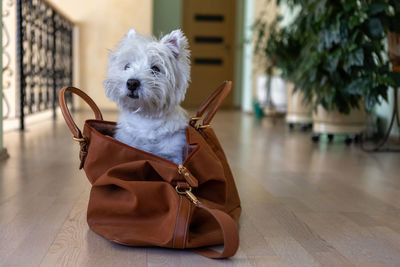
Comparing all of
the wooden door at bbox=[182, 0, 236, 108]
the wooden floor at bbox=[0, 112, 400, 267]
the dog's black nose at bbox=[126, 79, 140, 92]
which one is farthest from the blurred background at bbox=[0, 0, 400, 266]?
the wooden door at bbox=[182, 0, 236, 108]

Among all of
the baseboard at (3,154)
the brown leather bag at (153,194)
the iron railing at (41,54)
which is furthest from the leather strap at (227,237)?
the iron railing at (41,54)

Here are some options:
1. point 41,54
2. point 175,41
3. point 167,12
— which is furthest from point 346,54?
point 167,12

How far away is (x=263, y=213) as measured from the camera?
5.42ft

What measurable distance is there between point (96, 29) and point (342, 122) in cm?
442

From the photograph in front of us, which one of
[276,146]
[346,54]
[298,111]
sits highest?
[346,54]

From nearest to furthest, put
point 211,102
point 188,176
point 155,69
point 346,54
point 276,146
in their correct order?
point 188,176 → point 155,69 → point 211,102 → point 346,54 → point 276,146

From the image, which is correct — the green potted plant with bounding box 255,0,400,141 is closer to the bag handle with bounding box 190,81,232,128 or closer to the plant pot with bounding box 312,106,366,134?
the plant pot with bounding box 312,106,366,134

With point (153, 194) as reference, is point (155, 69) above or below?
above

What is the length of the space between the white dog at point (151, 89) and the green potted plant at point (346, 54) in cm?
206

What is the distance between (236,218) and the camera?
1.49 metres

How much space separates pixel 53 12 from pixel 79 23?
58.0 inches

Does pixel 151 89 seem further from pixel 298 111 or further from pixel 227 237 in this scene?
pixel 298 111

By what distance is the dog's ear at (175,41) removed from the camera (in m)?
1.37

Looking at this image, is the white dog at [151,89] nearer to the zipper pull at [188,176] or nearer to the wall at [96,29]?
the zipper pull at [188,176]
